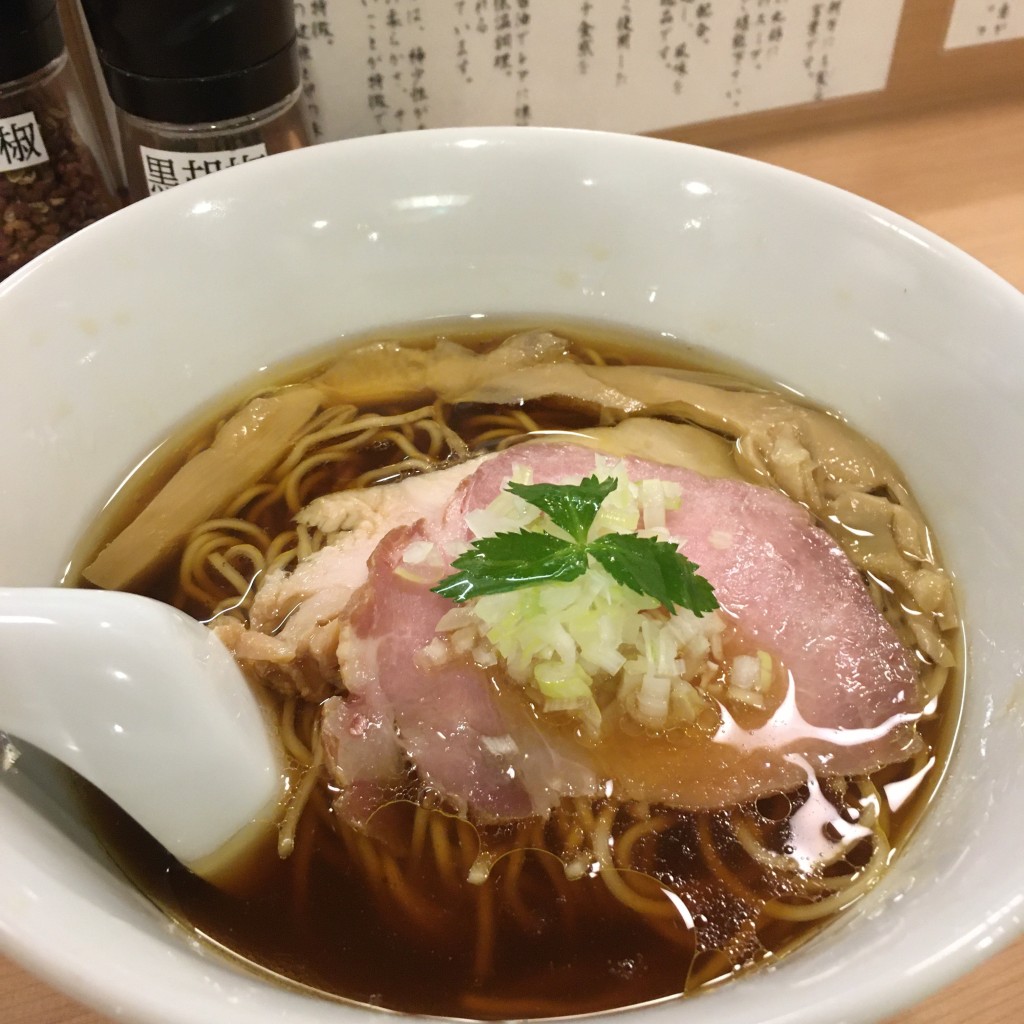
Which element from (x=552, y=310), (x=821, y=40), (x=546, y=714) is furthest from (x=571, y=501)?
(x=821, y=40)

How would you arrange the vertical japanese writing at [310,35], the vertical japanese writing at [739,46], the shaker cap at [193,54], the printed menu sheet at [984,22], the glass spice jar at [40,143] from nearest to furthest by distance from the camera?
1. the shaker cap at [193,54]
2. the glass spice jar at [40,143]
3. the vertical japanese writing at [310,35]
4. the vertical japanese writing at [739,46]
5. the printed menu sheet at [984,22]

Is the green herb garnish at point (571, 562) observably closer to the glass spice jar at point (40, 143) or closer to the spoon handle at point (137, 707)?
the spoon handle at point (137, 707)

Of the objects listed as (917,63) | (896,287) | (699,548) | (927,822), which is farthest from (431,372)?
(917,63)

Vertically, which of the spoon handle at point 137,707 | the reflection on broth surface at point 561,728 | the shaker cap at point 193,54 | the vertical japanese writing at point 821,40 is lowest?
the reflection on broth surface at point 561,728

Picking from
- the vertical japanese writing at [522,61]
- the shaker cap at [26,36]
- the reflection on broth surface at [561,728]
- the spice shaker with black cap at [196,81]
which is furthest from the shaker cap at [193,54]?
the reflection on broth surface at [561,728]

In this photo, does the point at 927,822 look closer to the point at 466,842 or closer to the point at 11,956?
the point at 466,842
